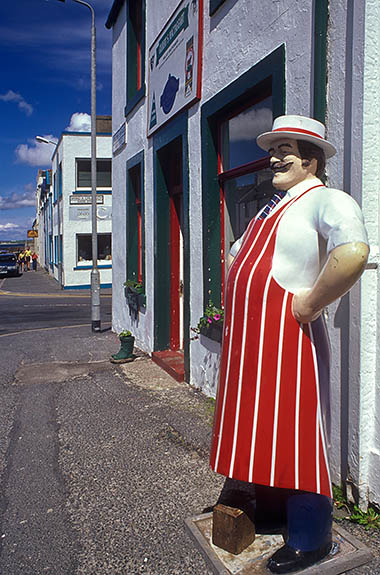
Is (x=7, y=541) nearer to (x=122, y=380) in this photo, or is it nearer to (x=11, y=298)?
(x=122, y=380)

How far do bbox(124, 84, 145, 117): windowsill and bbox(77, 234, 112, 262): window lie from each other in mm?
13912

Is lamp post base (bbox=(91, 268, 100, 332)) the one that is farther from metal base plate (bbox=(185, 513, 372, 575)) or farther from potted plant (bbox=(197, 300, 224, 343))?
metal base plate (bbox=(185, 513, 372, 575))

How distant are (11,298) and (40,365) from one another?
1198cm

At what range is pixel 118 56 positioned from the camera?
9.16 meters

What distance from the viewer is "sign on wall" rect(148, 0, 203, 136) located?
5.53 metres

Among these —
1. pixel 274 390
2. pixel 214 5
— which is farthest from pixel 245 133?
pixel 274 390

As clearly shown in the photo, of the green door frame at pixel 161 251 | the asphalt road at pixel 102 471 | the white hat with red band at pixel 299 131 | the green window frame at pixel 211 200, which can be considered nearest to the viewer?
the white hat with red band at pixel 299 131

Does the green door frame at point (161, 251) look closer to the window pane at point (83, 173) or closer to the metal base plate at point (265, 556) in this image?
the metal base plate at point (265, 556)

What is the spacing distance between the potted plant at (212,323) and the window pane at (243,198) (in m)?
0.66

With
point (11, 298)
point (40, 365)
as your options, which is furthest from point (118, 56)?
point (11, 298)

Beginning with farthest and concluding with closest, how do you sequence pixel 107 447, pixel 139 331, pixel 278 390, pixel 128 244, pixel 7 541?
pixel 128 244 < pixel 139 331 < pixel 107 447 < pixel 7 541 < pixel 278 390

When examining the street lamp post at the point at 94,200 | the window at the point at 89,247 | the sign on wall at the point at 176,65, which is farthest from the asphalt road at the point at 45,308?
the sign on wall at the point at 176,65

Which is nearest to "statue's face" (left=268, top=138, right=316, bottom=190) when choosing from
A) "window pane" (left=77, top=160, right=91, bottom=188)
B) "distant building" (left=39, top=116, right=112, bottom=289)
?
"distant building" (left=39, top=116, right=112, bottom=289)

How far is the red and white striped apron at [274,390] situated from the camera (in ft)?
7.44
